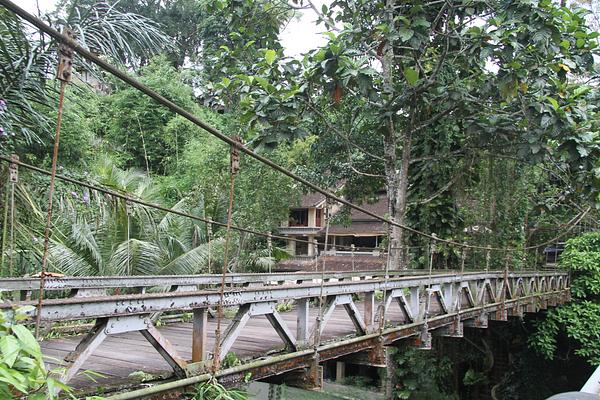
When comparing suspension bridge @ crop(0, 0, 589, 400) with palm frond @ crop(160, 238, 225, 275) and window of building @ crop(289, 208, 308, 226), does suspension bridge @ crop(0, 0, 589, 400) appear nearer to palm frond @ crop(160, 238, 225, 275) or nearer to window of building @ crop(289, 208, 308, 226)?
palm frond @ crop(160, 238, 225, 275)

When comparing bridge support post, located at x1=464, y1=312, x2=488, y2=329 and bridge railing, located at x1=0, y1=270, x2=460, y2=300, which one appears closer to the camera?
bridge railing, located at x1=0, y1=270, x2=460, y2=300

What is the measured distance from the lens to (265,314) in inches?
112

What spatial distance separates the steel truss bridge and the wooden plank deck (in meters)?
0.04

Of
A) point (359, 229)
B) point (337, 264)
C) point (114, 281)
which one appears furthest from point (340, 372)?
point (114, 281)

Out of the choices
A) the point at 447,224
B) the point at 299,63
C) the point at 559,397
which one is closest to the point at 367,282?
the point at 559,397

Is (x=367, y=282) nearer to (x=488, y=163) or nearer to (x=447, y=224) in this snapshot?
(x=447, y=224)

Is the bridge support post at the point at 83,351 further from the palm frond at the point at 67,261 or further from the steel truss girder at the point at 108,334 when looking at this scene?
the palm frond at the point at 67,261

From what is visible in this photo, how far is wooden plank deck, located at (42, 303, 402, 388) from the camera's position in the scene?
253 cm

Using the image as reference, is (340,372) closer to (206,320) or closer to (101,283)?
(101,283)

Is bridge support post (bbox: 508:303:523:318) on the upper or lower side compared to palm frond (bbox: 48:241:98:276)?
lower

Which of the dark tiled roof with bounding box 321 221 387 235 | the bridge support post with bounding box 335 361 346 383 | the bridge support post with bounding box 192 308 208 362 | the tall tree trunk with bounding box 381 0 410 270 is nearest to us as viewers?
the bridge support post with bounding box 192 308 208 362

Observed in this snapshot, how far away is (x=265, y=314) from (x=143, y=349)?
2.75 feet

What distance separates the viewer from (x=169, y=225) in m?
8.70

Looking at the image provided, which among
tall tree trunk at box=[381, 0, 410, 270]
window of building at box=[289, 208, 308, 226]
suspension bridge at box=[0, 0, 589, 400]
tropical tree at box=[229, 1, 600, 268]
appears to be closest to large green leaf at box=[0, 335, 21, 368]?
suspension bridge at box=[0, 0, 589, 400]
